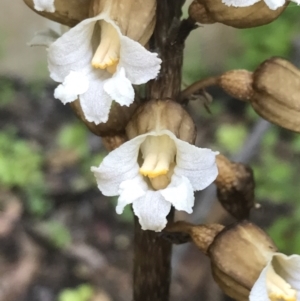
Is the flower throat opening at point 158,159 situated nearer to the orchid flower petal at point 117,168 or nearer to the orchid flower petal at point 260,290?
the orchid flower petal at point 117,168

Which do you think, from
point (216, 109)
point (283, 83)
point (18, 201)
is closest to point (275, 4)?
point (283, 83)

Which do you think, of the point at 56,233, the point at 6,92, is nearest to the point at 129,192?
the point at 56,233

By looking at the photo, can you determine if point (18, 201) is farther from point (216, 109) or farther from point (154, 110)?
point (154, 110)

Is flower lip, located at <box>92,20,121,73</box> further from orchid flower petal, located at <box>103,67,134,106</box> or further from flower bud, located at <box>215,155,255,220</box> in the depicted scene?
flower bud, located at <box>215,155,255,220</box>

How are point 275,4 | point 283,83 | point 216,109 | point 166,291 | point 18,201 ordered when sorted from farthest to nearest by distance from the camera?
point 216,109, point 18,201, point 166,291, point 283,83, point 275,4

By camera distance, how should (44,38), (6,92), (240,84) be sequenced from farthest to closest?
(6,92) → (44,38) → (240,84)

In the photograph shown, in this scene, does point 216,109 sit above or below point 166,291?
below

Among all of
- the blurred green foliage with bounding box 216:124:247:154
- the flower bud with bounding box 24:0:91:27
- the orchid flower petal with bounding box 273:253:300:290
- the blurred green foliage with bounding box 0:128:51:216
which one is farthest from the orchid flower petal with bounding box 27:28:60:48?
the blurred green foliage with bounding box 216:124:247:154

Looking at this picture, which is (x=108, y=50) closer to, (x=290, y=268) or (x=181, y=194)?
(x=181, y=194)

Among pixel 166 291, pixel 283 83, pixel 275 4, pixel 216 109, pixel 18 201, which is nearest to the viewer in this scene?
pixel 275 4
